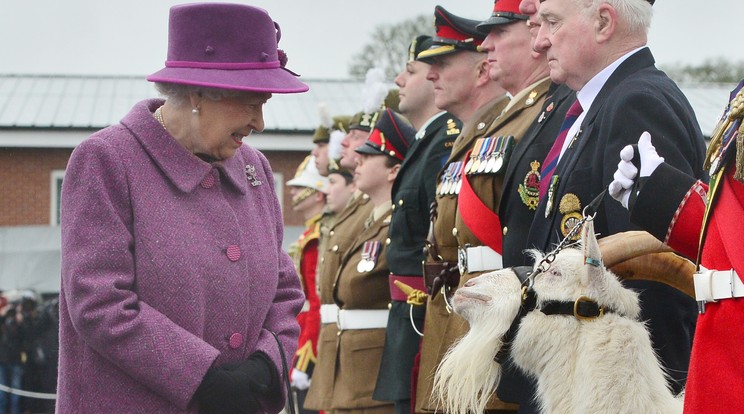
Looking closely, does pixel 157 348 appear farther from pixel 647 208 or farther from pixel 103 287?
pixel 647 208

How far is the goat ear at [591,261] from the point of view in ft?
12.0

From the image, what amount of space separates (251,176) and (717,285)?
1.99m

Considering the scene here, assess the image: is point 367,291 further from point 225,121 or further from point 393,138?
point 225,121

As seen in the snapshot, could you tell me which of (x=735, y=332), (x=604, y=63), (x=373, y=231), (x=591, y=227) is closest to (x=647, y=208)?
(x=591, y=227)

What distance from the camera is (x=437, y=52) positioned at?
671cm

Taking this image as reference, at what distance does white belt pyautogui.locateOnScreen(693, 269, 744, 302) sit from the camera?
2980 mm

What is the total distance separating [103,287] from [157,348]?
0.26 m

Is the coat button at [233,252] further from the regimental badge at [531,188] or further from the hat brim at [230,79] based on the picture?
the regimental badge at [531,188]

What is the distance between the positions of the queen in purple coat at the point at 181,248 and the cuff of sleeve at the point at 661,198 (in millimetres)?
1338

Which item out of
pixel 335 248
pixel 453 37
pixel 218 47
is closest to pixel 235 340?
pixel 218 47

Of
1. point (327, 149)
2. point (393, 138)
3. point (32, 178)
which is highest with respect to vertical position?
point (393, 138)

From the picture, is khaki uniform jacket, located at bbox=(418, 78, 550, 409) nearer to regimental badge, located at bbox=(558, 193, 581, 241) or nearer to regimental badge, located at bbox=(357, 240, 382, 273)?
regimental badge, located at bbox=(558, 193, 581, 241)

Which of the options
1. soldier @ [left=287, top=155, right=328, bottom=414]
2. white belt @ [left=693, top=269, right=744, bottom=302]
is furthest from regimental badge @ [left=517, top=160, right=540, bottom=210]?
soldier @ [left=287, top=155, right=328, bottom=414]

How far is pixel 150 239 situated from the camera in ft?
13.1
